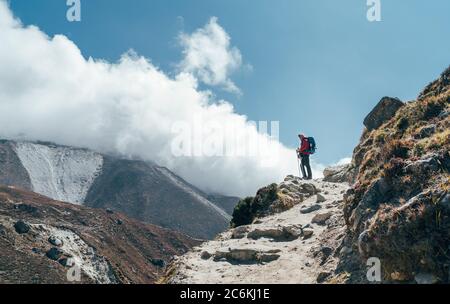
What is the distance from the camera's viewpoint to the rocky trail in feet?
52.5

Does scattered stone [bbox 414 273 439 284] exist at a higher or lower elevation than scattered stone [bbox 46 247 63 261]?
lower

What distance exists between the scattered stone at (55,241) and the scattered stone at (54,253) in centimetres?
460

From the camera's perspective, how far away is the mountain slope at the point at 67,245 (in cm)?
9518

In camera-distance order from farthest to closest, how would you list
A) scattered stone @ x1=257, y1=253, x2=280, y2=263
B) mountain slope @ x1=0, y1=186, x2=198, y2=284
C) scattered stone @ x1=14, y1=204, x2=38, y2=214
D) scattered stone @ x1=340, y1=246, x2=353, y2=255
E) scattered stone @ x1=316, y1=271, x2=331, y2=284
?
scattered stone @ x1=14, y1=204, x2=38, y2=214
mountain slope @ x1=0, y1=186, x2=198, y2=284
scattered stone @ x1=257, y1=253, x2=280, y2=263
scattered stone @ x1=340, y1=246, x2=353, y2=255
scattered stone @ x1=316, y1=271, x2=331, y2=284

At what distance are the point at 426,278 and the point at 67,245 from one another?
411 ft

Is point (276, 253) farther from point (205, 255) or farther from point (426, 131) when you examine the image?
point (426, 131)

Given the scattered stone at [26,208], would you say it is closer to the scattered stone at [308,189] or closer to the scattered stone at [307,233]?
the scattered stone at [308,189]

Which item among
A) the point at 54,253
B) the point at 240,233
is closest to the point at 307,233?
the point at 240,233

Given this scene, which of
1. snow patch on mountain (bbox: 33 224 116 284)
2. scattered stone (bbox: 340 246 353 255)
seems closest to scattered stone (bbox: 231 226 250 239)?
scattered stone (bbox: 340 246 353 255)

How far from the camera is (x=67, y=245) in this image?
409 ft

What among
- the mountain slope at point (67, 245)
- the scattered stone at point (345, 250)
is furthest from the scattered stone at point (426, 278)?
the mountain slope at point (67, 245)

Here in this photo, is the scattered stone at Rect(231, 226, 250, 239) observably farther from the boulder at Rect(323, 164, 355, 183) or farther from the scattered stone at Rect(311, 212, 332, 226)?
the boulder at Rect(323, 164, 355, 183)

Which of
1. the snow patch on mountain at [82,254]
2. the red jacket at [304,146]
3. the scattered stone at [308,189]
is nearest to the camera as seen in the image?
the scattered stone at [308,189]
